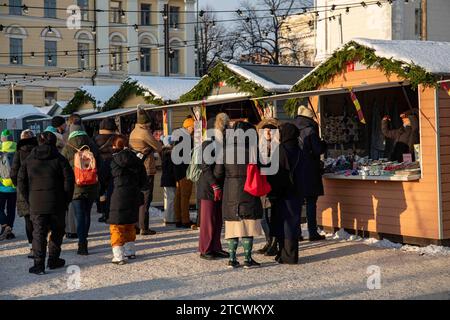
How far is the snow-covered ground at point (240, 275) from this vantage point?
24.0 feet

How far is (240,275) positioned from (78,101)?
47.3ft

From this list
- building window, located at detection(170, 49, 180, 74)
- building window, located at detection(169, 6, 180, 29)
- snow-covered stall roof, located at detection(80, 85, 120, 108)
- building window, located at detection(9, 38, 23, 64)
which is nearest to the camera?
snow-covered stall roof, located at detection(80, 85, 120, 108)

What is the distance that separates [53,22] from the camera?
52875 millimetres

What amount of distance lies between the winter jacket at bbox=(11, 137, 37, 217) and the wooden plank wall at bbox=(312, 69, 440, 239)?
14.3ft

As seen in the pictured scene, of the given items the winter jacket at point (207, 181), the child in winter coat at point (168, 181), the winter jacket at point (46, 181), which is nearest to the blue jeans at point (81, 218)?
the winter jacket at point (46, 181)

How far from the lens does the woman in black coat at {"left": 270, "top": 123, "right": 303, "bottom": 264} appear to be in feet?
28.7

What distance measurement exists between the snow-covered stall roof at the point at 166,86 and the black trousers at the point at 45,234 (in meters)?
7.62

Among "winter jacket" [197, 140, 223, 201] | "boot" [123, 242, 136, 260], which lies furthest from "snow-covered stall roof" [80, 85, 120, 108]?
"winter jacket" [197, 140, 223, 201]

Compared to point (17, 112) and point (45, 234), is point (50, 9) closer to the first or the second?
point (17, 112)

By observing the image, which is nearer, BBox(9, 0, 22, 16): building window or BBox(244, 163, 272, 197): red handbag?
BBox(244, 163, 272, 197): red handbag

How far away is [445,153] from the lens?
957 centimetres

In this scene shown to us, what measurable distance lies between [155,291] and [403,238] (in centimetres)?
399

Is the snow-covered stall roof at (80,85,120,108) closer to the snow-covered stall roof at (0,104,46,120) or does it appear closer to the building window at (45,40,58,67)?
the snow-covered stall roof at (0,104,46,120)
